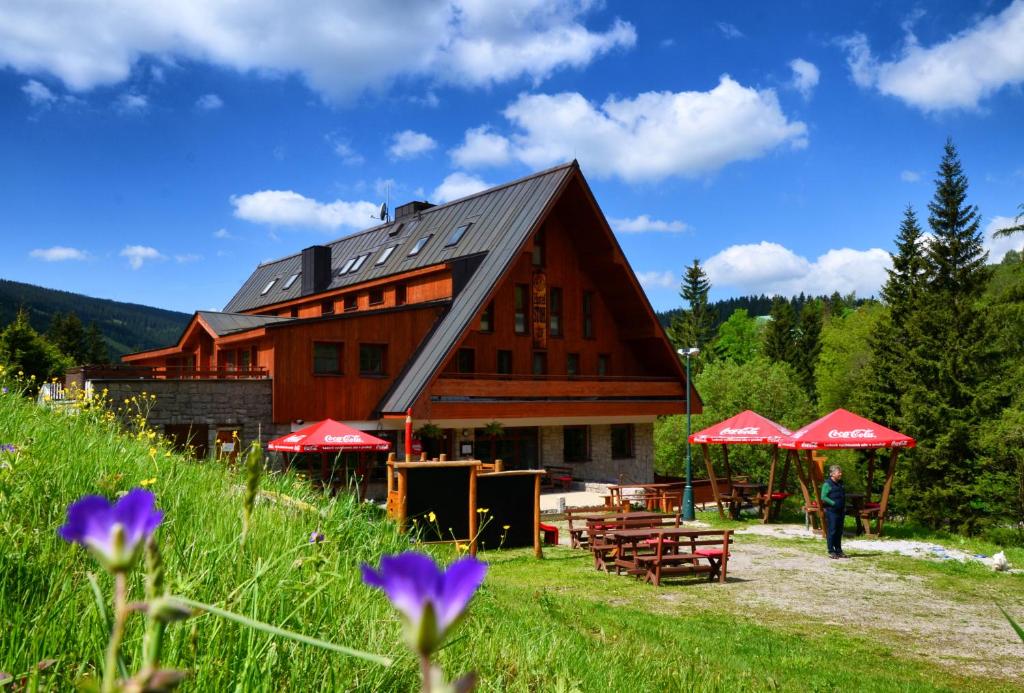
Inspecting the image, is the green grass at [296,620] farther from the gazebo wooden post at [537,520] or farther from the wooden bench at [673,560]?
the gazebo wooden post at [537,520]

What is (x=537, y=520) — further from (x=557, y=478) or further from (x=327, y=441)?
(x=557, y=478)

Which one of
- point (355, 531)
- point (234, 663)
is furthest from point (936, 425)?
point (234, 663)

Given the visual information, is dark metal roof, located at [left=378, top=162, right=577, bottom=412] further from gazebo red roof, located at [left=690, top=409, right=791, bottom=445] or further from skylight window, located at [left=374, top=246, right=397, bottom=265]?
gazebo red roof, located at [left=690, top=409, right=791, bottom=445]

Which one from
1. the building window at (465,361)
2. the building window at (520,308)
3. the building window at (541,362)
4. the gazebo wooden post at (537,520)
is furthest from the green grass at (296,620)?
the building window at (541,362)

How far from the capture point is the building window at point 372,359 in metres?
27.1

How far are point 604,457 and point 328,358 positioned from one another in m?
13.2

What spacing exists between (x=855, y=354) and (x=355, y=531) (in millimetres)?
59585

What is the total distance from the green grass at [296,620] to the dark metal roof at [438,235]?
21.3 metres

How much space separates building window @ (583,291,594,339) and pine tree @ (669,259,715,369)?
50777 mm

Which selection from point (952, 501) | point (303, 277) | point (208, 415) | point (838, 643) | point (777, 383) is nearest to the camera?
point (838, 643)

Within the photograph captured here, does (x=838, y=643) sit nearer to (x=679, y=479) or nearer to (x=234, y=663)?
(x=234, y=663)

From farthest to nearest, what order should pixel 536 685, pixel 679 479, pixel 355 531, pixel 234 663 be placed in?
1. pixel 679 479
2. pixel 355 531
3. pixel 536 685
4. pixel 234 663

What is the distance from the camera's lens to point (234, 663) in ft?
7.70

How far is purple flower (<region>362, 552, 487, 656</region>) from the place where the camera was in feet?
2.13
